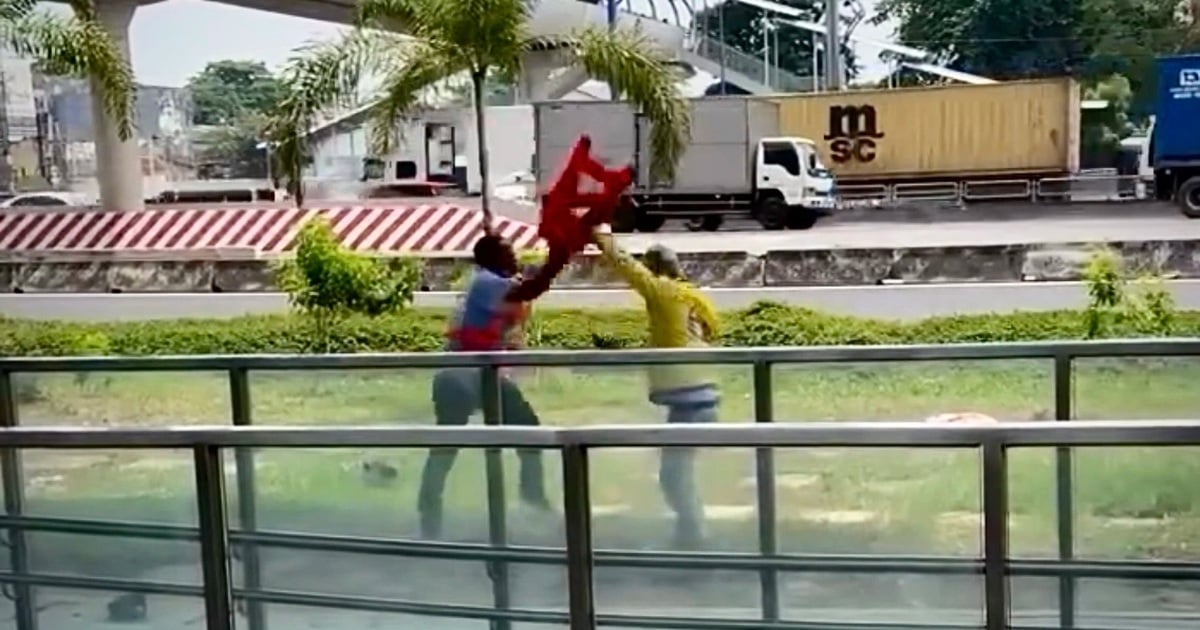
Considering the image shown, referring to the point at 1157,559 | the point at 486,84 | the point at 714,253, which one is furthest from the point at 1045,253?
the point at 1157,559

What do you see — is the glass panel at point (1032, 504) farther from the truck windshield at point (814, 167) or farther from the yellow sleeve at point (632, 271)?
the truck windshield at point (814, 167)

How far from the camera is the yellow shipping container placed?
31.8m

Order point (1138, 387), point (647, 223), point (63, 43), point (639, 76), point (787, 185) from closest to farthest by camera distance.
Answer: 1. point (1138, 387)
2. point (63, 43)
3. point (639, 76)
4. point (787, 185)
5. point (647, 223)

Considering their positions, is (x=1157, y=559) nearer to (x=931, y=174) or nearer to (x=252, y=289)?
(x=252, y=289)

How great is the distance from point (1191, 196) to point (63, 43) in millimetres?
21506

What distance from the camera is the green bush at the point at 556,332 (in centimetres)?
1131

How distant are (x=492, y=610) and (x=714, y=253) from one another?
528 inches

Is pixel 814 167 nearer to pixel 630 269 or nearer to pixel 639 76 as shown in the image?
pixel 639 76

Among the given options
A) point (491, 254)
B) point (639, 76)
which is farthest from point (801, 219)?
point (491, 254)

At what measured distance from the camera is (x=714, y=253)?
1709cm

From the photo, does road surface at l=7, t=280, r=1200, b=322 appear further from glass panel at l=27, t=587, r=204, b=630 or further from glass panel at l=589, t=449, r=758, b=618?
glass panel at l=589, t=449, r=758, b=618

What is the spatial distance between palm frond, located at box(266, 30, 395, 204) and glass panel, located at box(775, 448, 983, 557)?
404 inches

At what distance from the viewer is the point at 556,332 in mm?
12664

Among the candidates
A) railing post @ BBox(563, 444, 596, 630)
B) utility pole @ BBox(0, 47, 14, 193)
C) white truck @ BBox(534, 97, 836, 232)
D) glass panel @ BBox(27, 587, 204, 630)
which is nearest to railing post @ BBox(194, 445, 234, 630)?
glass panel @ BBox(27, 587, 204, 630)
